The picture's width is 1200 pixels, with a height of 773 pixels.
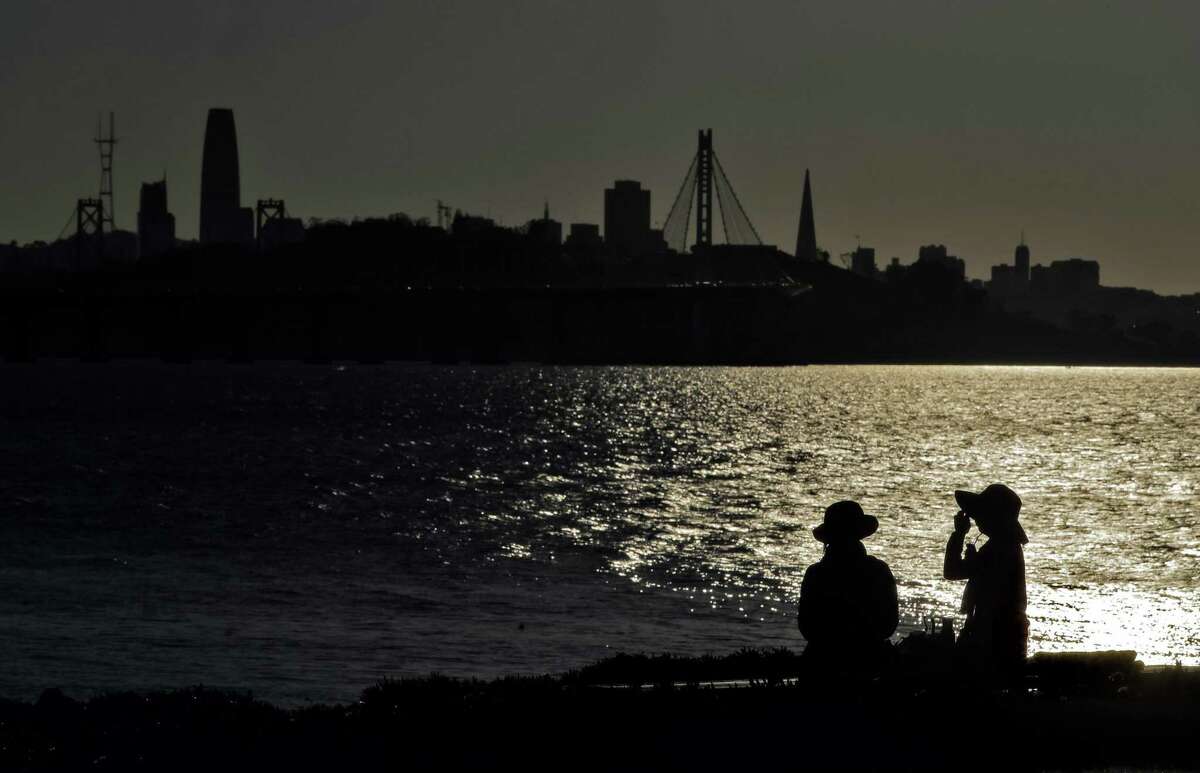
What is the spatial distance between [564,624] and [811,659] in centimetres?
1123

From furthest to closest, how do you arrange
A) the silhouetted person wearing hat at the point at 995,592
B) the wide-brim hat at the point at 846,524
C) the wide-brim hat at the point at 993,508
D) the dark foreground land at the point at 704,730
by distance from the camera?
the silhouetted person wearing hat at the point at 995,592 < the wide-brim hat at the point at 993,508 < the wide-brim hat at the point at 846,524 < the dark foreground land at the point at 704,730

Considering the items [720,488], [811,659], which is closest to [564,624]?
[811,659]

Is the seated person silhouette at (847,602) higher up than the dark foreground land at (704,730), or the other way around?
the seated person silhouette at (847,602)

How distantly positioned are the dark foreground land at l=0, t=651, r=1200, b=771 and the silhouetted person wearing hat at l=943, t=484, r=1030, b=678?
0.21 metres

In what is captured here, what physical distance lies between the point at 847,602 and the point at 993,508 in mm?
956

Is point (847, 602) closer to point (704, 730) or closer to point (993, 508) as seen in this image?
point (993, 508)

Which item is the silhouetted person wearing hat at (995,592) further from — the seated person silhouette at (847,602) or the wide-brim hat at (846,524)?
the wide-brim hat at (846,524)

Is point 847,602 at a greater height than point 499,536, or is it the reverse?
point 847,602

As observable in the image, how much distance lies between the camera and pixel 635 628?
67.7 feet

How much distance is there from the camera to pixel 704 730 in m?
9.40

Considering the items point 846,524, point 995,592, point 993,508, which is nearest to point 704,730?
point 846,524

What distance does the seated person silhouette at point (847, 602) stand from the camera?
9.45m

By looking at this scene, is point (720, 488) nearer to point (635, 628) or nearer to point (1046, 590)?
point (1046, 590)

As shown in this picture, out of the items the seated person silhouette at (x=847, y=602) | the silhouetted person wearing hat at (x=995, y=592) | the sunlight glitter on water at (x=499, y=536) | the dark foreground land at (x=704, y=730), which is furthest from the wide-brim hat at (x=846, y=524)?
the sunlight glitter on water at (x=499, y=536)
